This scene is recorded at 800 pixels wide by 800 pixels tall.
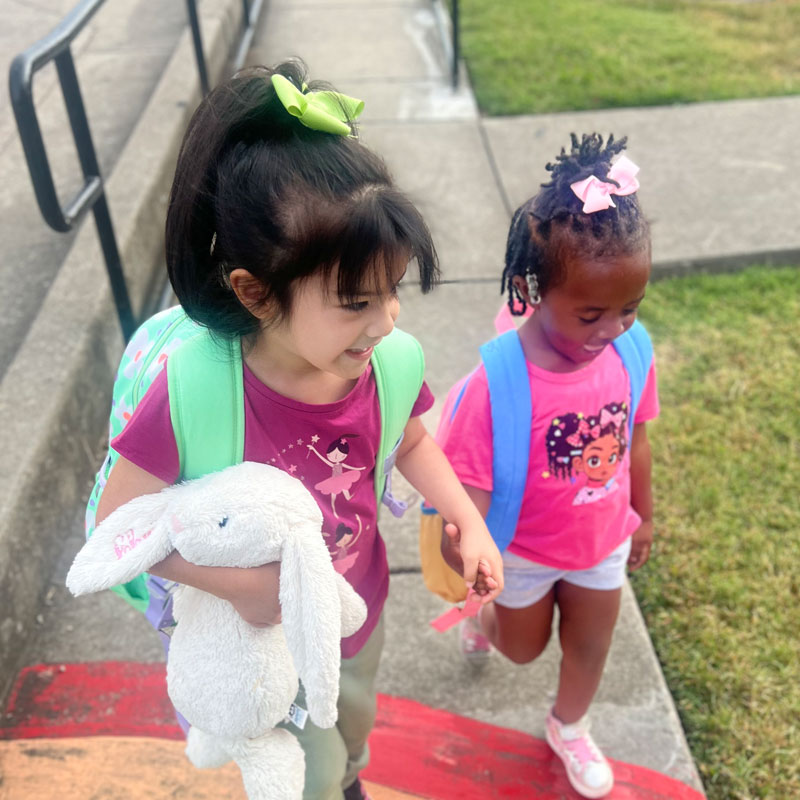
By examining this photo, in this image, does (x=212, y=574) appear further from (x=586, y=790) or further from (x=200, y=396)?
(x=586, y=790)

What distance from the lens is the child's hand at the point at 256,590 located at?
1505mm

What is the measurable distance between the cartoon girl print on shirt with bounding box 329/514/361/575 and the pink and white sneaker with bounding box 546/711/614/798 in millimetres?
923

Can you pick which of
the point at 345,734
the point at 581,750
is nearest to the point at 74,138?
the point at 345,734

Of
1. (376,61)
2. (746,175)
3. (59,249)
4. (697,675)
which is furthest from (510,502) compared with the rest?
(376,61)

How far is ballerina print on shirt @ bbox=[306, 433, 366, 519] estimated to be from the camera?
168 cm

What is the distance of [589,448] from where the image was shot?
6.75 feet

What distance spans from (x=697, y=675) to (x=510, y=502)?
98 cm

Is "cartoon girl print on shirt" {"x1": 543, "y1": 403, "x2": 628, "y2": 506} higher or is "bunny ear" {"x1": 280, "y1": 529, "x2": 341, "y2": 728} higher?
"bunny ear" {"x1": 280, "y1": 529, "x2": 341, "y2": 728}

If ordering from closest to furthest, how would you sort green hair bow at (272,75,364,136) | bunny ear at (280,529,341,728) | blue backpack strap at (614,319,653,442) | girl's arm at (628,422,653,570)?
green hair bow at (272,75,364,136)
bunny ear at (280,529,341,728)
blue backpack strap at (614,319,653,442)
girl's arm at (628,422,653,570)

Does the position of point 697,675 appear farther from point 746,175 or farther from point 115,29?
point 115,29

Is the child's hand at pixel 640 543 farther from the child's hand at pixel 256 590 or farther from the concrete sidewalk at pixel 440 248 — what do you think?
the child's hand at pixel 256 590

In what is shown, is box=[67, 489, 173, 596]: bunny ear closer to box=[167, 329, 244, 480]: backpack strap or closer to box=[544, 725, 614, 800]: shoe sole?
box=[167, 329, 244, 480]: backpack strap

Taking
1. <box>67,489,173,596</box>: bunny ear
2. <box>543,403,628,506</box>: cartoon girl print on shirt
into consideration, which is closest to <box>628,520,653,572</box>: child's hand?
<box>543,403,628,506</box>: cartoon girl print on shirt

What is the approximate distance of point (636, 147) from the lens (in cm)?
530
